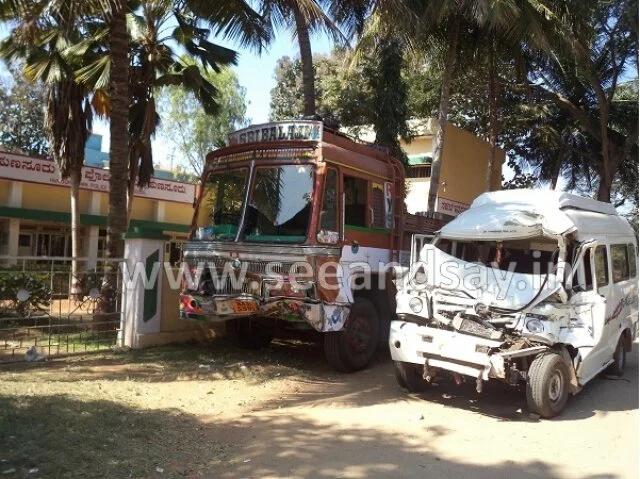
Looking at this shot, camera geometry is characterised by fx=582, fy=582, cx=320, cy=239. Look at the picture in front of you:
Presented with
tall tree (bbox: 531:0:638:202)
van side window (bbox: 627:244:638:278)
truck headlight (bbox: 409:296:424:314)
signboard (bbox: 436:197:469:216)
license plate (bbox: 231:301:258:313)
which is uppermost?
tall tree (bbox: 531:0:638:202)

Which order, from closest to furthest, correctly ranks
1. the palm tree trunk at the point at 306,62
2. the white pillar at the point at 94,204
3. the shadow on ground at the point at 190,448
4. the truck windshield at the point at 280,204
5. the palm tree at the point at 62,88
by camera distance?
the shadow on ground at the point at 190,448, the truck windshield at the point at 280,204, the palm tree trunk at the point at 306,62, the palm tree at the point at 62,88, the white pillar at the point at 94,204

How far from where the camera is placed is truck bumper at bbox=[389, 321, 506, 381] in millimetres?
6051

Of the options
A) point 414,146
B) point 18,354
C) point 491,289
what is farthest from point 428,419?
point 414,146

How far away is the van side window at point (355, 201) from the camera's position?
7902 mm

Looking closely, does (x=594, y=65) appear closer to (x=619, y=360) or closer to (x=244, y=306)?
(x=619, y=360)

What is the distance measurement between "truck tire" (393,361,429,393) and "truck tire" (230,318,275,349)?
8.32 feet

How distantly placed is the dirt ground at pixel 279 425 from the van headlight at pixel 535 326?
0.98 metres

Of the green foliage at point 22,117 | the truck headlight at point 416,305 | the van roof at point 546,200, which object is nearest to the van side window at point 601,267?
the van roof at point 546,200

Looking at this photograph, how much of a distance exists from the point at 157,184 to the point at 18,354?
18.0 metres

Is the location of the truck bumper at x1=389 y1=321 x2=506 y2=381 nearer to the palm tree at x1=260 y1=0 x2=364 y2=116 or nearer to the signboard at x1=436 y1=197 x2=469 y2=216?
the palm tree at x1=260 y1=0 x2=364 y2=116

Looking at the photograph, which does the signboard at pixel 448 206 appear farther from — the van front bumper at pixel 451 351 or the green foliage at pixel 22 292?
the green foliage at pixel 22 292

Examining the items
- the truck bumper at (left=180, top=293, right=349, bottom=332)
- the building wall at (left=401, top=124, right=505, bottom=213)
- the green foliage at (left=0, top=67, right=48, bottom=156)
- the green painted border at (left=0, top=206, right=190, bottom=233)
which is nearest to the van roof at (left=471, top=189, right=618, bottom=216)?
the truck bumper at (left=180, top=293, right=349, bottom=332)

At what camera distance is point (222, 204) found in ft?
26.8

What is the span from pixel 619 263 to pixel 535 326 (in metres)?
2.60
